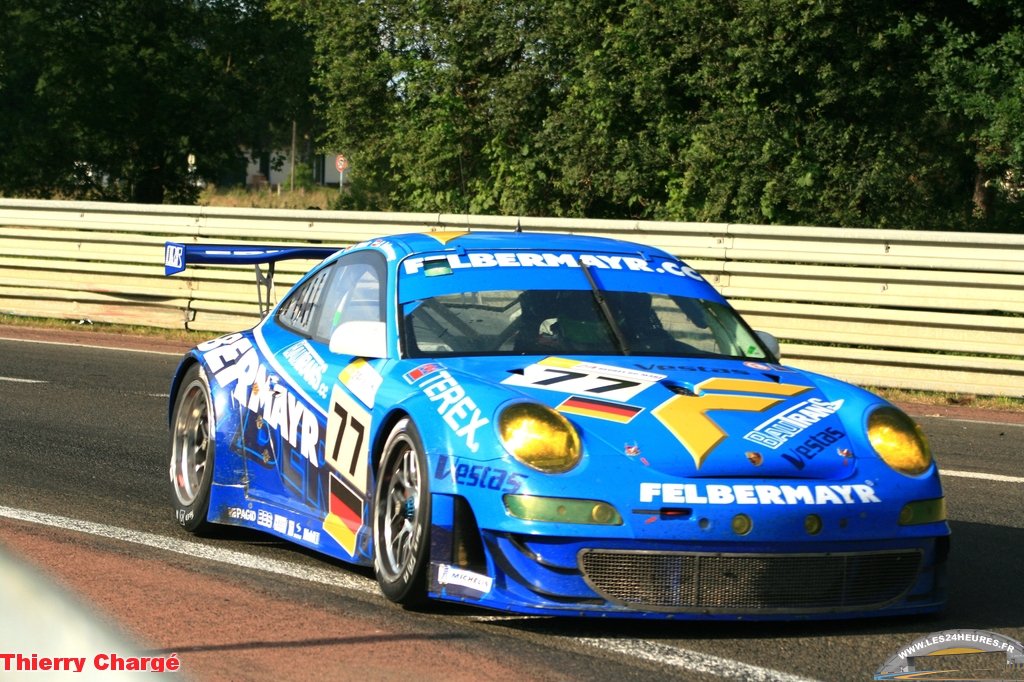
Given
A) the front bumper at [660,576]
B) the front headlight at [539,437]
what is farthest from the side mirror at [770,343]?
the front headlight at [539,437]

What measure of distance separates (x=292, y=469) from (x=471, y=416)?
132 cm

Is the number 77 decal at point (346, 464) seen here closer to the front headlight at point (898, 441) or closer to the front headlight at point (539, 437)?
the front headlight at point (539, 437)

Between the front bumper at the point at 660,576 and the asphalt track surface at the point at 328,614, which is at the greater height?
the front bumper at the point at 660,576

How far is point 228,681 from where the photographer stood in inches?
173

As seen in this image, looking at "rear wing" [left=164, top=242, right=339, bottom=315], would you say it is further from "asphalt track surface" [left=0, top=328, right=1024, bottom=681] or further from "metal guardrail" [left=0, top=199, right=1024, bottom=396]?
"metal guardrail" [left=0, top=199, right=1024, bottom=396]

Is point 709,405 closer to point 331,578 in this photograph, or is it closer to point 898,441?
point 898,441

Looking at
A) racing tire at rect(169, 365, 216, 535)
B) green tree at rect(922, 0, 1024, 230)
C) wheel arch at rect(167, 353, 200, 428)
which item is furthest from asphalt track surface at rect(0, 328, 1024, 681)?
green tree at rect(922, 0, 1024, 230)

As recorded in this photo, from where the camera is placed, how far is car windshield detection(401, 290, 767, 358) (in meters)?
5.98

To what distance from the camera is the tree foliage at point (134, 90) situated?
115ft

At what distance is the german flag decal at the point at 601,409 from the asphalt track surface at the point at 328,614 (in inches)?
27.4

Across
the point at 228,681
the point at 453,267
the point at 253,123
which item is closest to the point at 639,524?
the point at 228,681

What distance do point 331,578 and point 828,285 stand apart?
354 inches

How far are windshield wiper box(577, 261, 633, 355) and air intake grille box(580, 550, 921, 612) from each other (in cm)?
127

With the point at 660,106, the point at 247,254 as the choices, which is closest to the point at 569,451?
the point at 247,254
